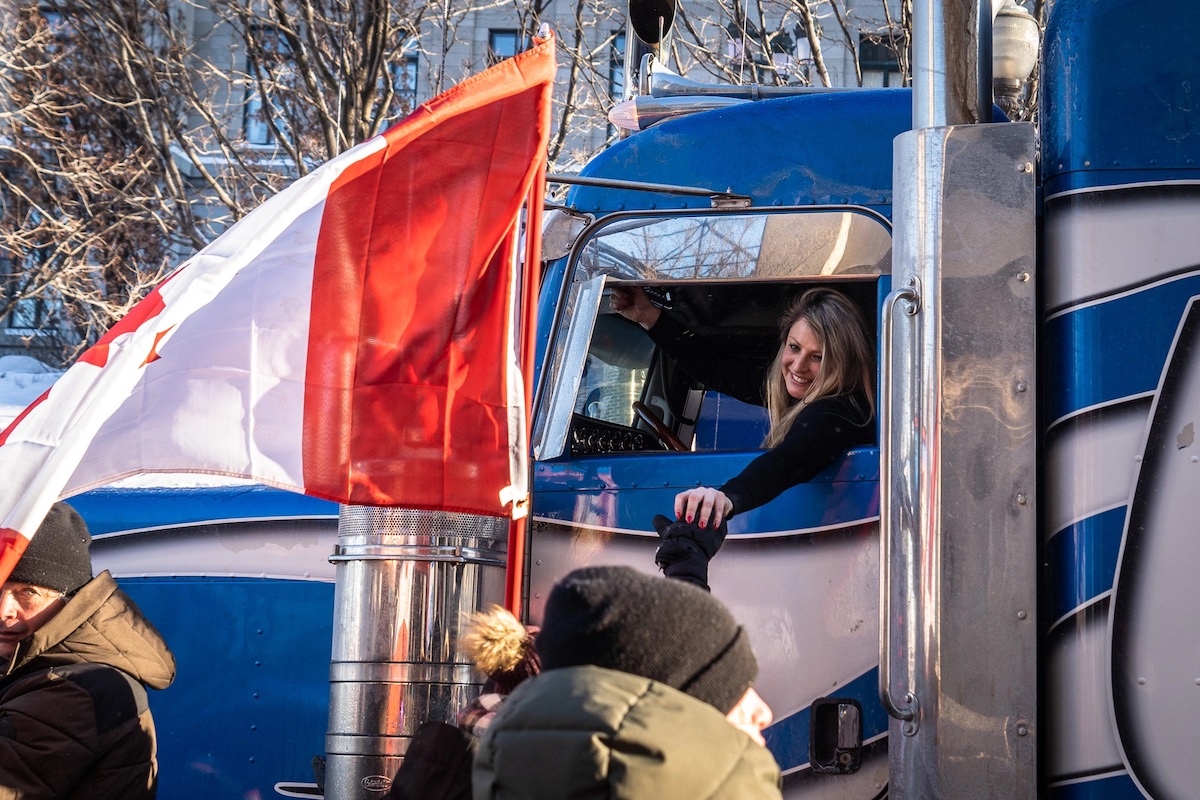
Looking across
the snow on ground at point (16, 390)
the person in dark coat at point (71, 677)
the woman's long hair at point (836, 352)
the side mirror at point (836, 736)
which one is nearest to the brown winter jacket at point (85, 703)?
the person in dark coat at point (71, 677)

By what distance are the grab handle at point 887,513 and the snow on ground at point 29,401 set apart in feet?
5.43

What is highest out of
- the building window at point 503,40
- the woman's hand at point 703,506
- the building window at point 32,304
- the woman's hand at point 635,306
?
the building window at point 503,40

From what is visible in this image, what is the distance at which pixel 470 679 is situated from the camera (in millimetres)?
3258

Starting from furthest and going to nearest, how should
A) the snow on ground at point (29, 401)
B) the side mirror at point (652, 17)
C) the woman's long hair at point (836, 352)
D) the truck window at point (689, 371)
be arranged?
the side mirror at point (652, 17) → the snow on ground at point (29, 401) → the truck window at point (689, 371) → the woman's long hair at point (836, 352)

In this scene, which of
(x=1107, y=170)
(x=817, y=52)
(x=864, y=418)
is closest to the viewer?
(x=1107, y=170)

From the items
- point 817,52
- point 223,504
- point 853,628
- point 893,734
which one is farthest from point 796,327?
point 817,52

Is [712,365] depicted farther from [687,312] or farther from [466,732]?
[466,732]

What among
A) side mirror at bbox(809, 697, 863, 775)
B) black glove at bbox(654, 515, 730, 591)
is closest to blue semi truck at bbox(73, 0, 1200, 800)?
side mirror at bbox(809, 697, 863, 775)

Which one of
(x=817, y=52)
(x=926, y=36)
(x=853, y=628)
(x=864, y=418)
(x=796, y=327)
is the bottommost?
(x=853, y=628)

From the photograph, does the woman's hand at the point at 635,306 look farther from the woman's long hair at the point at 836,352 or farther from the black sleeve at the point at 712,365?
the woman's long hair at the point at 836,352

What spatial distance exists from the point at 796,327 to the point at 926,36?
2.93 feet

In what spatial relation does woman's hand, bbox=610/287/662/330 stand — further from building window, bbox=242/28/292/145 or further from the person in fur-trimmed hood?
building window, bbox=242/28/292/145

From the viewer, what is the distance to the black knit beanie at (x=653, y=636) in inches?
70.7

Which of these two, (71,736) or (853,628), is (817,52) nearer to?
(853,628)
